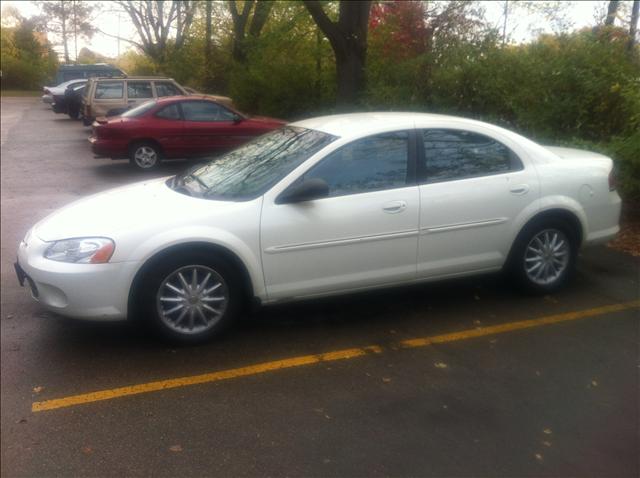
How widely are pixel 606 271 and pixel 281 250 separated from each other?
11.4 ft

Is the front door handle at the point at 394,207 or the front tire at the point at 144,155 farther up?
the front door handle at the point at 394,207

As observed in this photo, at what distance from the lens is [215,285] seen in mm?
4727

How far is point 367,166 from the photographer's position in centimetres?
509

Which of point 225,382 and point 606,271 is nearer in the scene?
point 225,382

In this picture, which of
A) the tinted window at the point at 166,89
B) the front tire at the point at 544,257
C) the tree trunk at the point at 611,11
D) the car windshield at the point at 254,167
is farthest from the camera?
the tinted window at the point at 166,89

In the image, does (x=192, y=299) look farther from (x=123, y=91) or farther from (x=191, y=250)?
(x=123, y=91)

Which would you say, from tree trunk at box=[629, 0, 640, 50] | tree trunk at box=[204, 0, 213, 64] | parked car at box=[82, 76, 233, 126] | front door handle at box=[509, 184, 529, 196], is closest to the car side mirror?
front door handle at box=[509, 184, 529, 196]

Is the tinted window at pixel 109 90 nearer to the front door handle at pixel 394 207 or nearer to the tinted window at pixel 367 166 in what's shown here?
the tinted window at pixel 367 166

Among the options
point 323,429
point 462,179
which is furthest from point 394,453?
point 462,179

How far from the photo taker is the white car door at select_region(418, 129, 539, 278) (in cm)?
518

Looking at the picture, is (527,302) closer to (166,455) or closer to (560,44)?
(166,455)

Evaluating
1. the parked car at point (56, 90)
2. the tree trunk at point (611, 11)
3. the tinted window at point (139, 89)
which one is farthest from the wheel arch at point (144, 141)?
the parked car at point (56, 90)

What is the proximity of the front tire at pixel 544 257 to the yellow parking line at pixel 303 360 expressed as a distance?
16.2 inches

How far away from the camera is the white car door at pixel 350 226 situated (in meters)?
4.76
